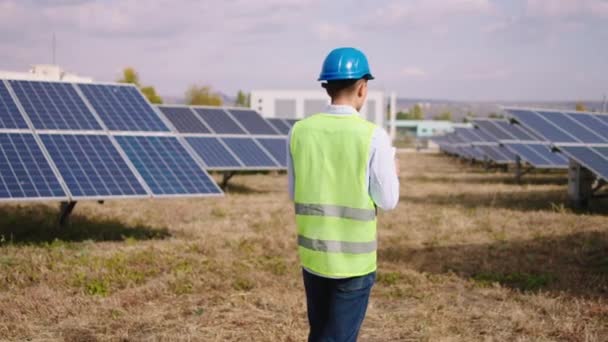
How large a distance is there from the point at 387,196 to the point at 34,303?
174 inches

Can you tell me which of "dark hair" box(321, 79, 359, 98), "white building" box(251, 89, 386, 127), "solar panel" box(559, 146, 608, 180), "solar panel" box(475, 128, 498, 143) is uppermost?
"dark hair" box(321, 79, 359, 98)

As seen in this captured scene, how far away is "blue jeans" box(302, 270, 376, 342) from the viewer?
341 cm

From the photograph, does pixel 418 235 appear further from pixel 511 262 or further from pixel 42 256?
pixel 42 256

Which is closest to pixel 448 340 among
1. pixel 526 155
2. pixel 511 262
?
pixel 511 262

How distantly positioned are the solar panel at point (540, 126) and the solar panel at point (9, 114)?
10.5 meters

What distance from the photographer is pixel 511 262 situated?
8789 millimetres

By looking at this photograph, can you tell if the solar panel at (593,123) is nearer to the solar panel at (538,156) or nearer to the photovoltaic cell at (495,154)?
the solar panel at (538,156)

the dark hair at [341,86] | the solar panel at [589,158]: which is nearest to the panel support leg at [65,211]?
the dark hair at [341,86]

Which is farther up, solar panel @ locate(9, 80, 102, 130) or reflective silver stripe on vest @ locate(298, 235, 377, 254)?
solar panel @ locate(9, 80, 102, 130)

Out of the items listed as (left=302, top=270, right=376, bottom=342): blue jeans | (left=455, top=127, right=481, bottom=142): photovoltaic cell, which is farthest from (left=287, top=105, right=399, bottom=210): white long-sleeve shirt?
(left=455, top=127, right=481, bottom=142): photovoltaic cell

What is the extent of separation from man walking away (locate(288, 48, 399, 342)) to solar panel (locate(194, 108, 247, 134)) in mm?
15053

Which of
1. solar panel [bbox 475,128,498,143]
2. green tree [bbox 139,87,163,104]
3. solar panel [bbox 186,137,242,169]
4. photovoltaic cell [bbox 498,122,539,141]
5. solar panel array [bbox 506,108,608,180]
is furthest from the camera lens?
green tree [bbox 139,87,163,104]

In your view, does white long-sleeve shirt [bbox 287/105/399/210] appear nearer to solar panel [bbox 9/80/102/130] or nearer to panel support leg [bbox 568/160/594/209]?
solar panel [bbox 9/80/102/130]

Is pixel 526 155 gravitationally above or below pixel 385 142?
below
